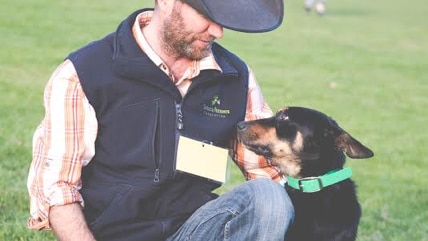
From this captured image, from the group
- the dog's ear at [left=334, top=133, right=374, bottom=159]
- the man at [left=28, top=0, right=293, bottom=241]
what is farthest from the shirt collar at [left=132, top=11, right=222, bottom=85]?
the dog's ear at [left=334, top=133, right=374, bottom=159]

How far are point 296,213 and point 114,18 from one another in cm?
1528

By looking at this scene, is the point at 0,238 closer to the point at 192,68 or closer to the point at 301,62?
the point at 192,68

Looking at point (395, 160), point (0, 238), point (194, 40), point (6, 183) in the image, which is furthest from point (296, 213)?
point (395, 160)

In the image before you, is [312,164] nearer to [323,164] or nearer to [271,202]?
[323,164]

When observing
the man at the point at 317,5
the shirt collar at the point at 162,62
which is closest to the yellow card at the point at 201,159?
the shirt collar at the point at 162,62

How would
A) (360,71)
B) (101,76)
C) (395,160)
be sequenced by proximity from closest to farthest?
1. (101,76)
2. (395,160)
3. (360,71)

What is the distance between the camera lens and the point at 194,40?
11.9 feet

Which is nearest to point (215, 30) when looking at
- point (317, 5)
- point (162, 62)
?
point (162, 62)

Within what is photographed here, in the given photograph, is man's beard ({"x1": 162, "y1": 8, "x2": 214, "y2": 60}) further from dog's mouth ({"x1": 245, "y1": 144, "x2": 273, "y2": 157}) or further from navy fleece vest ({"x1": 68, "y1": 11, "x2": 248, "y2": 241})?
dog's mouth ({"x1": 245, "y1": 144, "x2": 273, "y2": 157})

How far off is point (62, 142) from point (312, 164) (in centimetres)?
152

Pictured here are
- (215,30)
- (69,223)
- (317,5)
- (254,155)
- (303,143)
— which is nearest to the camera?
(69,223)

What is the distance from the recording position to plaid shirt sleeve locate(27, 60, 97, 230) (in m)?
3.44

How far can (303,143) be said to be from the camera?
177 inches

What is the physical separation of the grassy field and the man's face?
5.93 feet
